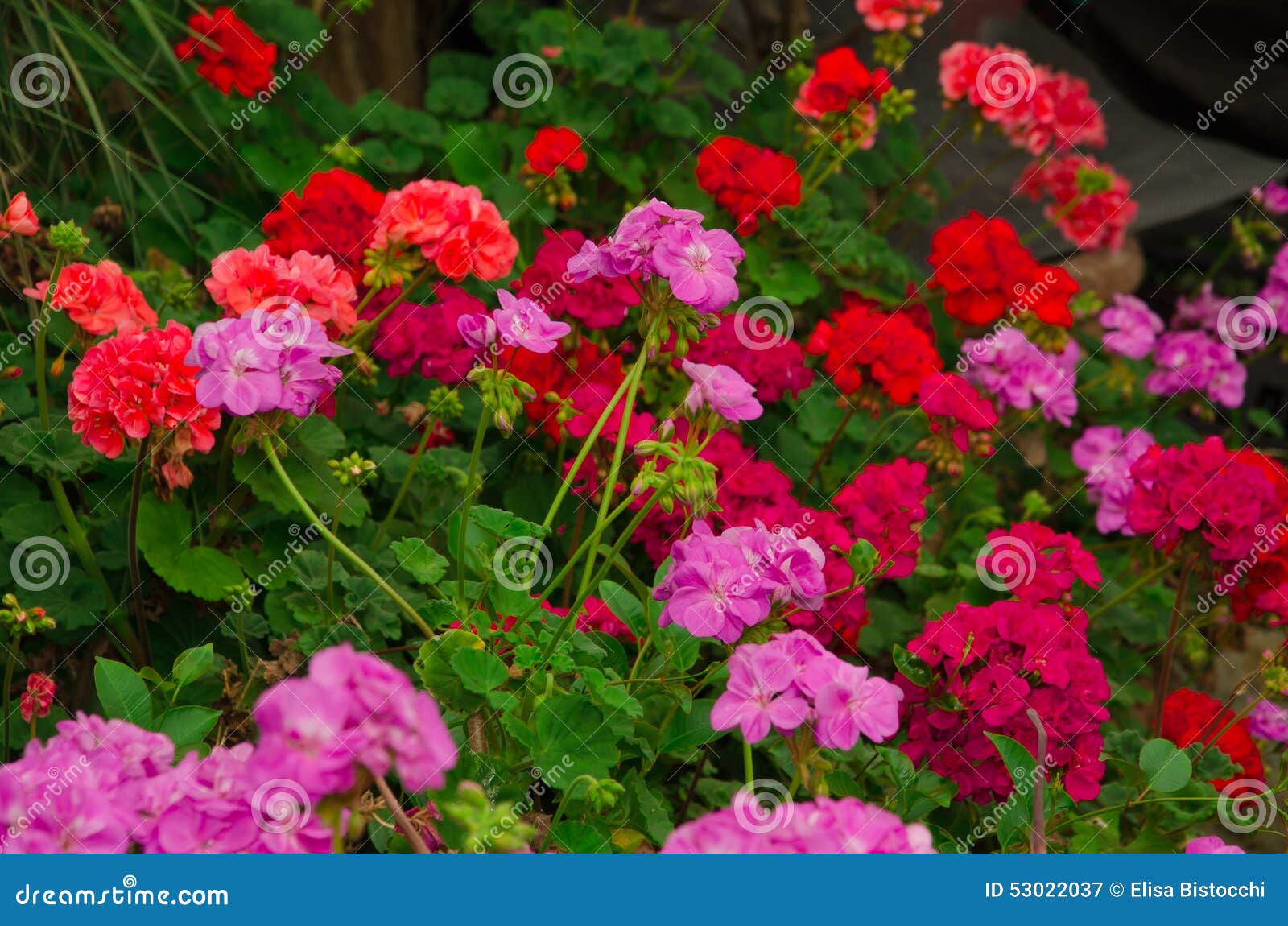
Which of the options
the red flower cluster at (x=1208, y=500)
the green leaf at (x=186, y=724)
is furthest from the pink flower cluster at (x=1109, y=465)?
the green leaf at (x=186, y=724)

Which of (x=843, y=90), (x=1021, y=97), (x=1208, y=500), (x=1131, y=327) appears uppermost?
(x=1021, y=97)

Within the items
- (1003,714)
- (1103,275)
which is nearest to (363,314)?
(1003,714)

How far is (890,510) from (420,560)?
75cm

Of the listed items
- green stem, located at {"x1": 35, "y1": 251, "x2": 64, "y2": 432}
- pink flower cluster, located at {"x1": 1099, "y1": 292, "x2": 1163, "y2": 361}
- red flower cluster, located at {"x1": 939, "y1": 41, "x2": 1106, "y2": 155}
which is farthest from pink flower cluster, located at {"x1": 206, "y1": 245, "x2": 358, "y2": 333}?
pink flower cluster, located at {"x1": 1099, "y1": 292, "x2": 1163, "y2": 361}

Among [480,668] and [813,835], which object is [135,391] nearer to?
[480,668]

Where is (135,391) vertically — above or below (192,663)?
above

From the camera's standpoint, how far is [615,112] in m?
2.97

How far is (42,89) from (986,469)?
2206 mm

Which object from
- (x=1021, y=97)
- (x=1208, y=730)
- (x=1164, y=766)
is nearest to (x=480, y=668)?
(x=1164, y=766)

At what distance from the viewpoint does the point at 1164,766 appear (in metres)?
1.54

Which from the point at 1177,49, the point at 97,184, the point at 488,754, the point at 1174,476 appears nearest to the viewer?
the point at 488,754

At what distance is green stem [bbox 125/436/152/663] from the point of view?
1.69 m

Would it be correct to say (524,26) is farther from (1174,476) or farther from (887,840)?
(887,840)

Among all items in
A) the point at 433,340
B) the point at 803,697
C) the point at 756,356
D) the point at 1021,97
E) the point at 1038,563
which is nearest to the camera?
the point at 803,697
